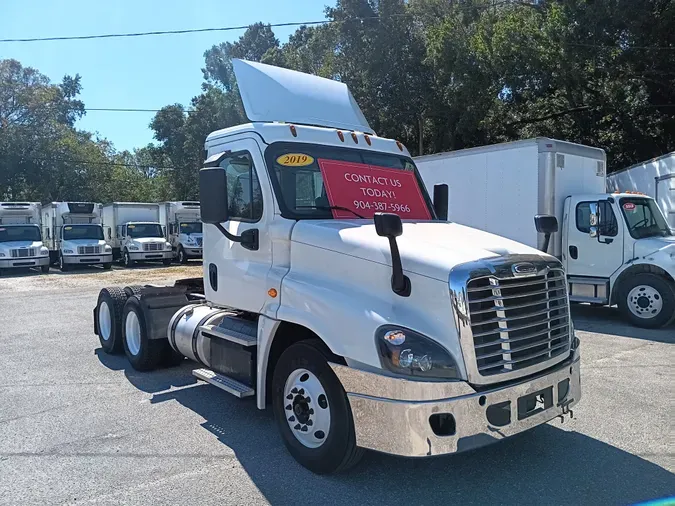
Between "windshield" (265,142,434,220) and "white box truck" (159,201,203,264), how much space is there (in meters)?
21.6

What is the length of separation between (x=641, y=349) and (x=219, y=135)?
677cm

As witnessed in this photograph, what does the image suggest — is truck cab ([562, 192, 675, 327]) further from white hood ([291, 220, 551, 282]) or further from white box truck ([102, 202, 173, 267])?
white box truck ([102, 202, 173, 267])

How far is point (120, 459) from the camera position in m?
4.50

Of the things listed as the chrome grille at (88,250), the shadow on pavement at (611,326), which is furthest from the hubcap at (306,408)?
the chrome grille at (88,250)


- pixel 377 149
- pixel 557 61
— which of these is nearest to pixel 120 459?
pixel 377 149

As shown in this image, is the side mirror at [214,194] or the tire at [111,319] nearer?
the side mirror at [214,194]

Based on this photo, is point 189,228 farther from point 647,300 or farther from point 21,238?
point 647,300

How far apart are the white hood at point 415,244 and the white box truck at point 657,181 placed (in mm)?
10090

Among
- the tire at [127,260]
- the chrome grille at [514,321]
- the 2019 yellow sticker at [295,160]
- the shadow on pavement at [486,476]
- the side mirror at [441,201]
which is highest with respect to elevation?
the 2019 yellow sticker at [295,160]

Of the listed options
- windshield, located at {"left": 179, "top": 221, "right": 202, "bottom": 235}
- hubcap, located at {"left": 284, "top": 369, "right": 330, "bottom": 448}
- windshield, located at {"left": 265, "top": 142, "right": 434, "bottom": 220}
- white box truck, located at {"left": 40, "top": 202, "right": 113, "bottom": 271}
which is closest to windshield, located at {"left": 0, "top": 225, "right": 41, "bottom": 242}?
white box truck, located at {"left": 40, "top": 202, "right": 113, "bottom": 271}

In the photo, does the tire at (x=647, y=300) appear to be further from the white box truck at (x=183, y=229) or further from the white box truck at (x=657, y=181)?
the white box truck at (x=183, y=229)

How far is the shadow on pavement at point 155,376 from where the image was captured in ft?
21.5

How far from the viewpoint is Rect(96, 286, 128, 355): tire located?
7.67 metres

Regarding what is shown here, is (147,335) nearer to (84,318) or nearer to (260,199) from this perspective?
(260,199)
